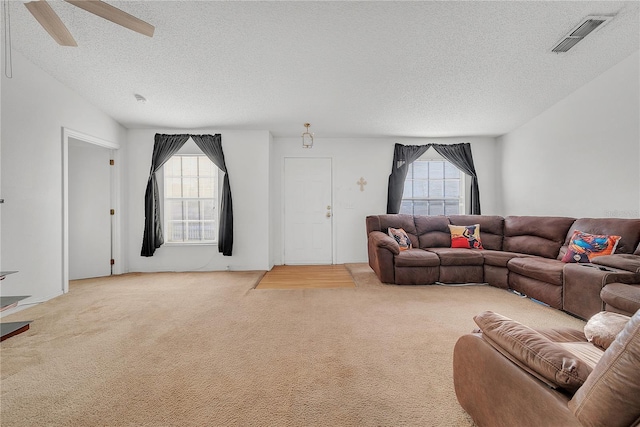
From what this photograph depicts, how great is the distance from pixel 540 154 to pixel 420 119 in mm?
1932

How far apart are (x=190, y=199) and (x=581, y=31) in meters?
5.47

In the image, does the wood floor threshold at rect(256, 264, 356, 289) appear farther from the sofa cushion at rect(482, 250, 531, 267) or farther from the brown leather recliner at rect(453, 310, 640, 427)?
the brown leather recliner at rect(453, 310, 640, 427)

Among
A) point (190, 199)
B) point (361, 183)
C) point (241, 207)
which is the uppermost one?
point (361, 183)

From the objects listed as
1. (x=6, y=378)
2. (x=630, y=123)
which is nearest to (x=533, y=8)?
(x=630, y=123)

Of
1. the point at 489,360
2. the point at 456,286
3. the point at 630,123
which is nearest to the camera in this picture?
the point at 489,360

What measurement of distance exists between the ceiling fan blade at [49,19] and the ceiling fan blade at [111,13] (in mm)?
154

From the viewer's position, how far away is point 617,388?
69 cm

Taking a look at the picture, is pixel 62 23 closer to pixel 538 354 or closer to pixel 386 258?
pixel 538 354

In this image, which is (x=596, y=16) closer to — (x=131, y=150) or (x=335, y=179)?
(x=335, y=179)

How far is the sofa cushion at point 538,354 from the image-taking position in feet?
2.74

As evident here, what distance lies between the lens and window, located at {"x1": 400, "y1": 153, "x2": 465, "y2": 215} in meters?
5.29

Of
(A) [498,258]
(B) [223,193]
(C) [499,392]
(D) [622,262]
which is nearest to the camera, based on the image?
(C) [499,392]

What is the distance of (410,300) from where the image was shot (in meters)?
3.10

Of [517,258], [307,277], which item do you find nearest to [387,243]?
[307,277]
